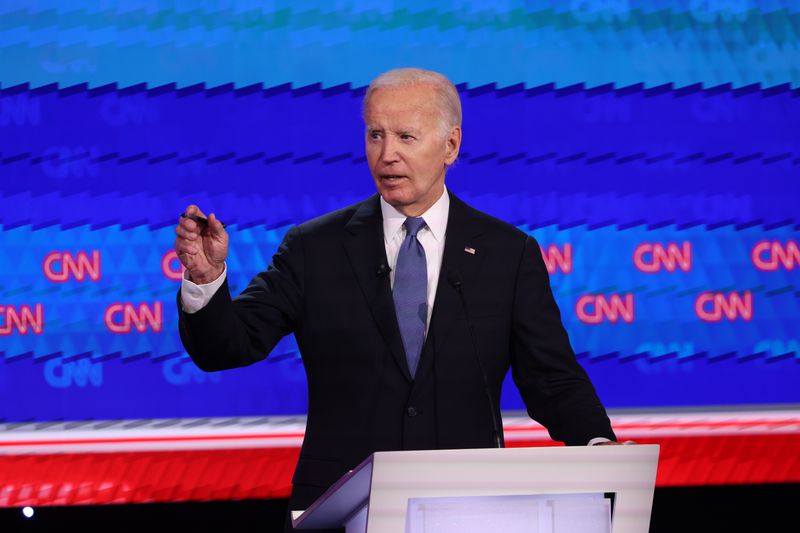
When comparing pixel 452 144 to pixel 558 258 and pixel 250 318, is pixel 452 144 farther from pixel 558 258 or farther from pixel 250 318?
pixel 558 258

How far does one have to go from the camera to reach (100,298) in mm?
2875

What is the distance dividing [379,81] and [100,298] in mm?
1198

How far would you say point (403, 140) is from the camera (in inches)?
78.5

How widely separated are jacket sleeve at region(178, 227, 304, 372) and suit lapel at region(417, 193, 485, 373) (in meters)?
Answer: 0.24

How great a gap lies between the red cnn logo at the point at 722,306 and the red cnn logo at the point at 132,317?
146 centimetres

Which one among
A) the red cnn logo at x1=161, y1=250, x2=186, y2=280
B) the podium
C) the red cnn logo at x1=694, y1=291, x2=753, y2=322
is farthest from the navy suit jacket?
the red cnn logo at x1=694, y1=291, x2=753, y2=322

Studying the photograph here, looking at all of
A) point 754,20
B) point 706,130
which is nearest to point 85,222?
point 706,130

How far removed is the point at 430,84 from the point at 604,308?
1.27 m

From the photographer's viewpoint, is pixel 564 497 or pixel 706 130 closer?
pixel 564 497

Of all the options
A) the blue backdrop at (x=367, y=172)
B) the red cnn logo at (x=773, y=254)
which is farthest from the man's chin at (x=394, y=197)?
the red cnn logo at (x=773, y=254)

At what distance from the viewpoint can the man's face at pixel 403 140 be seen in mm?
1981

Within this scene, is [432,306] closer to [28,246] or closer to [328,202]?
[328,202]

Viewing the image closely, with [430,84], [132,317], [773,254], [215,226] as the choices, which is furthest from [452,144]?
[773,254]

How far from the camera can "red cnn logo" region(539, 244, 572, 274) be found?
3.07m
